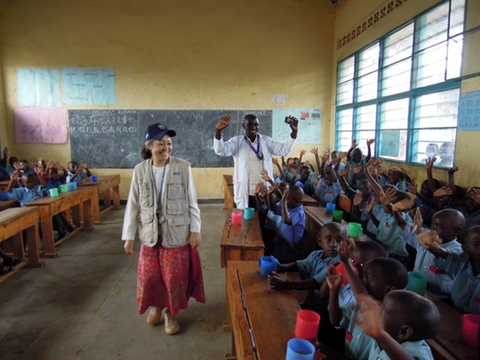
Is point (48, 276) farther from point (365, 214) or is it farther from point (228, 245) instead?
point (365, 214)

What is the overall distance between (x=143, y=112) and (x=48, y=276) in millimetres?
4554

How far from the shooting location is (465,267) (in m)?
1.91

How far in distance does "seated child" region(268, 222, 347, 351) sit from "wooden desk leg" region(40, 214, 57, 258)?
3.41 metres

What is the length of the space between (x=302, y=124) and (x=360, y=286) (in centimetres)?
646

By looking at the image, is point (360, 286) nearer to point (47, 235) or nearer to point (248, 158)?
point (248, 158)

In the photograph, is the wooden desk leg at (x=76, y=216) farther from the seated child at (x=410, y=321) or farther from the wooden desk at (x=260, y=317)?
the seated child at (x=410, y=321)

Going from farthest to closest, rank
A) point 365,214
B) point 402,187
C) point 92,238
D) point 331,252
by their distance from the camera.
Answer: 1. point 92,238
2. point 402,187
3. point 365,214
4. point 331,252

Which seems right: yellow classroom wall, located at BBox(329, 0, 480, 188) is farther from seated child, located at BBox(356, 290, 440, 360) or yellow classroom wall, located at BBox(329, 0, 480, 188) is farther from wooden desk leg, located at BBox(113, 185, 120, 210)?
wooden desk leg, located at BBox(113, 185, 120, 210)

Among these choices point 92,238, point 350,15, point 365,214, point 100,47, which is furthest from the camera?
point 100,47

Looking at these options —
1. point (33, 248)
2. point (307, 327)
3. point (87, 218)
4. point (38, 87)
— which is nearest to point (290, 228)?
point (307, 327)

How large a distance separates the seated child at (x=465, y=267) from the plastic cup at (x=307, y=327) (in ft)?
3.10

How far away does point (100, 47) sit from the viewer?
7191 millimetres

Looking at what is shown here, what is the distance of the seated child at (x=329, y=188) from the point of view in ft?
15.1

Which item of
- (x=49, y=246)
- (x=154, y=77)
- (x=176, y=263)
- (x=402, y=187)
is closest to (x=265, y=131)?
(x=154, y=77)
